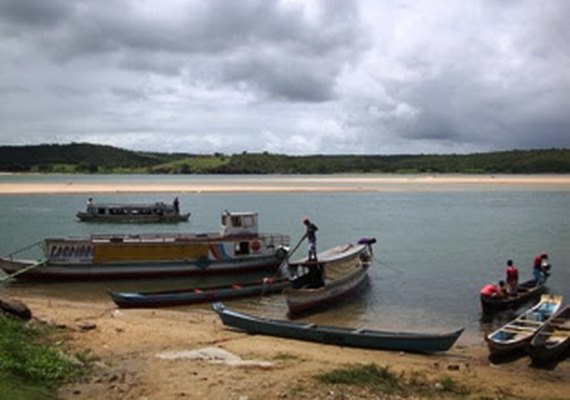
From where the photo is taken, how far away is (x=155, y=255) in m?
35.9

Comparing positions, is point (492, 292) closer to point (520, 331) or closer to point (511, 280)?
point (511, 280)

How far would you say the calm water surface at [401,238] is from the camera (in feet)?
92.0

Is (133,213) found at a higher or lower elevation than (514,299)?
higher

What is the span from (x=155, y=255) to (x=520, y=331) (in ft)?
69.6

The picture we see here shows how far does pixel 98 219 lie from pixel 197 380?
62.1m

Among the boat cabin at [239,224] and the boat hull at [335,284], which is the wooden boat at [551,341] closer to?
the boat hull at [335,284]

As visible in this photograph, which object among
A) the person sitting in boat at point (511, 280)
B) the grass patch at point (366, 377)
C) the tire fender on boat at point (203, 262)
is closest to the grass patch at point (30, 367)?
the grass patch at point (366, 377)

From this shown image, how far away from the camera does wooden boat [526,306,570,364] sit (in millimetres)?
18781

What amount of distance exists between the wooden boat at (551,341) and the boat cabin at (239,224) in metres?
19.2

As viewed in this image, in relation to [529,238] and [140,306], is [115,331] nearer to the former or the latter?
[140,306]

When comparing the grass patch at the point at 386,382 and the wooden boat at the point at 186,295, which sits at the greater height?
the grass patch at the point at 386,382

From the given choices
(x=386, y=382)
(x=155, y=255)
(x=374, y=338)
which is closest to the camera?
(x=386, y=382)

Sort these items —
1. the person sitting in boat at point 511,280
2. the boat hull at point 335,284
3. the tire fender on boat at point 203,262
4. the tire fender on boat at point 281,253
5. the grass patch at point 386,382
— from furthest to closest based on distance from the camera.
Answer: the tire fender on boat at point 281,253 < the tire fender on boat at point 203,262 < the person sitting in boat at point 511,280 < the boat hull at point 335,284 < the grass patch at point 386,382

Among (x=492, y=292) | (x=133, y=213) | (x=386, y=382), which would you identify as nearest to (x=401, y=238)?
Result: (x=492, y=292)
